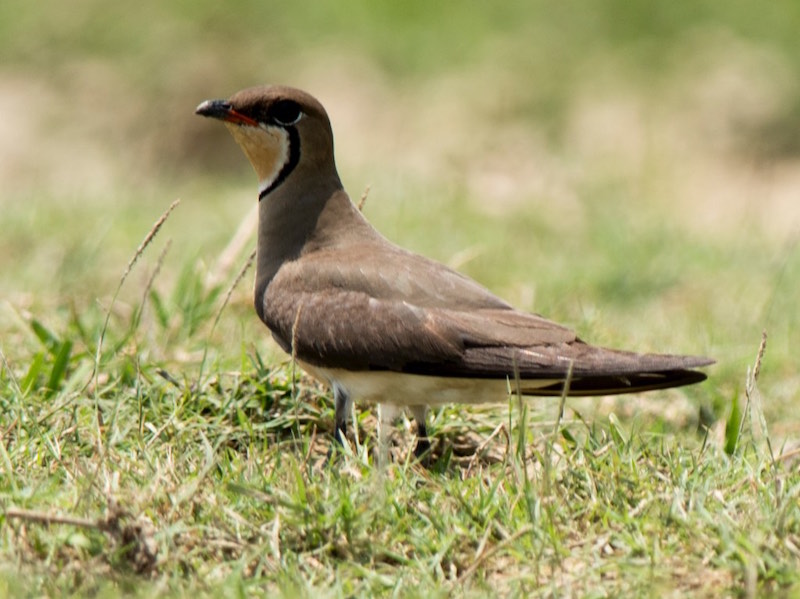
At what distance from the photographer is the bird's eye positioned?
424 centimetres

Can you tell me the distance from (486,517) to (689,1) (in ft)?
26.1

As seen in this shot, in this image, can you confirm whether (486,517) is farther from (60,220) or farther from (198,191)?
(198,191)

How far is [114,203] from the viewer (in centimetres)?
760

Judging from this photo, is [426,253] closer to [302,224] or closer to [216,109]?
[302,224]

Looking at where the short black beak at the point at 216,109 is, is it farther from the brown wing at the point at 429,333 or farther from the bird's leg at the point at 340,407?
the bird's leg at the point at 340,407

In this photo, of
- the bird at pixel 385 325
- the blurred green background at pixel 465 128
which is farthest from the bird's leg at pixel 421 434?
the blurred green background at pixel 465 128

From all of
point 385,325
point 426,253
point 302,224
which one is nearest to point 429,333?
point 385,325

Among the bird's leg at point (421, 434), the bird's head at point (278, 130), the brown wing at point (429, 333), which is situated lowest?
the bird's leg at point (421, 434)

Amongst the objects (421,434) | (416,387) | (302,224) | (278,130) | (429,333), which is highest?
(278,130)

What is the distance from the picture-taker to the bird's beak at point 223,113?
415 centimetres

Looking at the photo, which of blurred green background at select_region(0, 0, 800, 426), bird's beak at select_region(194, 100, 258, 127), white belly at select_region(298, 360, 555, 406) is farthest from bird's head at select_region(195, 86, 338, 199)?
blurred green background at select_region(0, 0, 800, 426)

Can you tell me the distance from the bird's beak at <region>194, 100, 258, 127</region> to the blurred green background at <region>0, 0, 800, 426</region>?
2.34 meters

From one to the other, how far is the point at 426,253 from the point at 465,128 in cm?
298

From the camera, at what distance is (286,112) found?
427 cm
